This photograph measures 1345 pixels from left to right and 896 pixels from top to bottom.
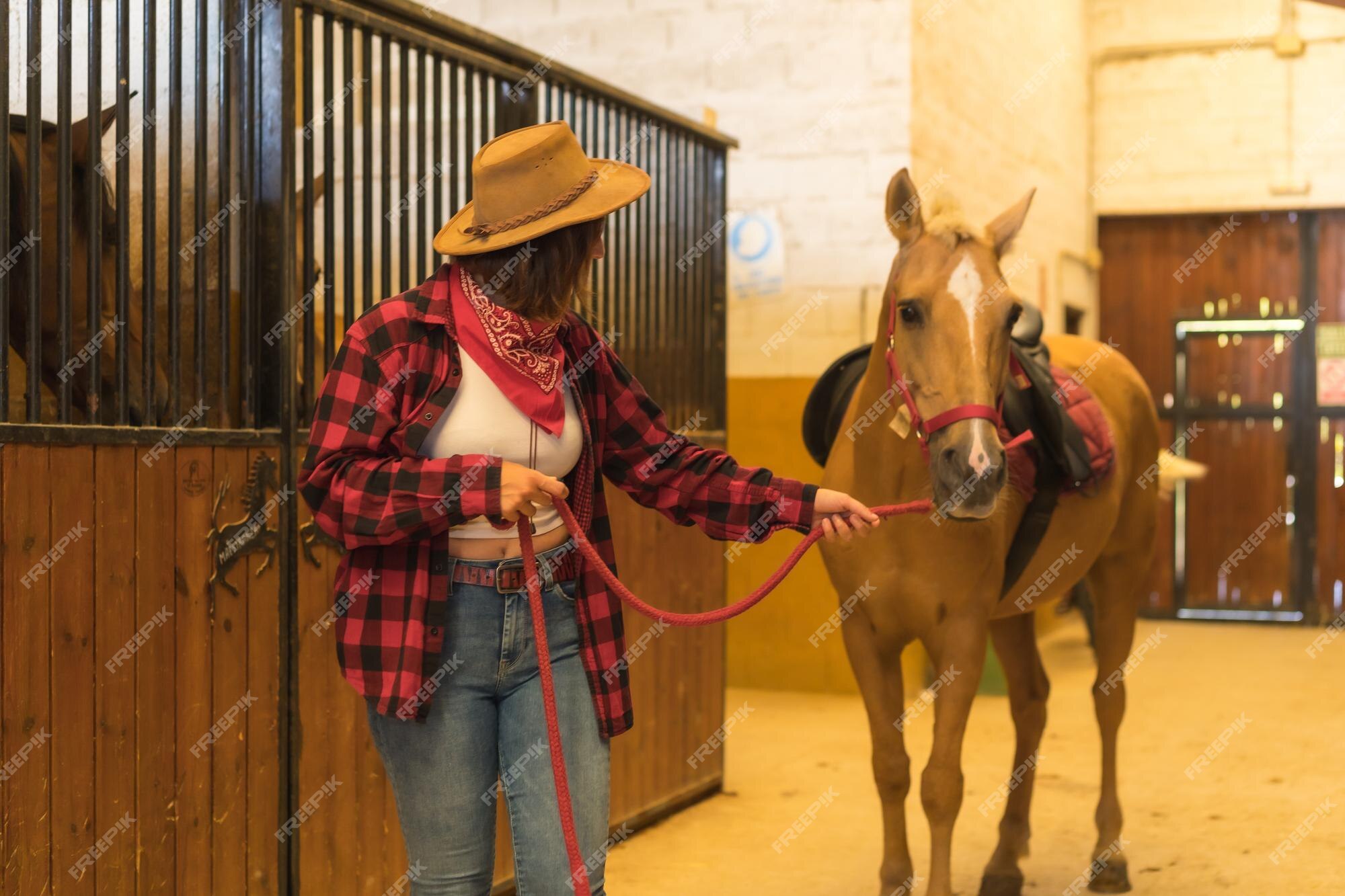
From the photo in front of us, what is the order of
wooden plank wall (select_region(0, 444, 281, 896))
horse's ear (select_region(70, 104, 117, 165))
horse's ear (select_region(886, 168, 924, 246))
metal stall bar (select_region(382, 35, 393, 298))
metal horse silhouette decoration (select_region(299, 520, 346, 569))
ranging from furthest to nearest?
1. metal stall bar (select_region(382, 35, 393, 298))
2. metal horse silhouette decoration (select_region(299, 520, 346, 569))
3. horse's ear (select_region(886, 168, 924, 246))
4. horse's ear (select_region(70, 104, 117, 165))
5. wooden plank wall (select_region(0, 444, 281, 896))

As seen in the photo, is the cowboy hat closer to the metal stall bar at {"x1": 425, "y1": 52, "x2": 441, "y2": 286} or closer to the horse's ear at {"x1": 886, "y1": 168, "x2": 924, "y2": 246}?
the horse's ear at {"x1": 886, "y1": 168, "x2": 924, "y2": 246}

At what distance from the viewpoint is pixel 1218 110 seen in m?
8.55

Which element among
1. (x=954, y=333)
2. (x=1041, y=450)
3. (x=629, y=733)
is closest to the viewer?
(x=954, y=333)

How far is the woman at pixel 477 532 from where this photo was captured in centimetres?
174

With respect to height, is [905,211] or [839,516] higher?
[905,211]

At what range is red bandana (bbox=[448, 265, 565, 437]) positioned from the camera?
5.89 feet

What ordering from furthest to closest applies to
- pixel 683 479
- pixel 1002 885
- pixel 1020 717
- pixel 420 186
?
pixel 1020 717 < pixel 1002 885 < pixel 420 186 < pixel 683 479

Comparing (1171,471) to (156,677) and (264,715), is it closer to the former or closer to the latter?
(264,715)

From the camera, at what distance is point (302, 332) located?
2896mm

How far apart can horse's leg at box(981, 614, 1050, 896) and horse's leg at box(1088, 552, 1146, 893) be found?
0.18m

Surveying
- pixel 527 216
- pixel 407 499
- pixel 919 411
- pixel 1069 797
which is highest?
pixel 527 216

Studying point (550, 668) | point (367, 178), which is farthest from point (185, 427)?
point (550, 668)

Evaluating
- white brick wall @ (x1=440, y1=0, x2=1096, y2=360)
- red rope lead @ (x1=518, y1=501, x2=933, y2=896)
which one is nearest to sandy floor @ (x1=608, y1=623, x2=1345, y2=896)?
red rope lead @ (x1=518, y1=501, x2=933, y2=896)

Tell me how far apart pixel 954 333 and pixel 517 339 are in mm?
1048
